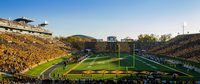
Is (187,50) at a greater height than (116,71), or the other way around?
(187,50)

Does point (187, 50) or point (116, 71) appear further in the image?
point (187, 50)

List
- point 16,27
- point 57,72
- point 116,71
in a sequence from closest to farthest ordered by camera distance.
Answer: point 57,72 < point 116,71 < point 16,27

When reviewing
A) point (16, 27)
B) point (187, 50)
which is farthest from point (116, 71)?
point (16, 27)

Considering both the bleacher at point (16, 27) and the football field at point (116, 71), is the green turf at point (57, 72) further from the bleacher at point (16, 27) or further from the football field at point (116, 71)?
the bleacher at point (16, 27)

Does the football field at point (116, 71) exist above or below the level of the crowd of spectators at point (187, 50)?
below

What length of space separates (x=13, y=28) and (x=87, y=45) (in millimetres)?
44524

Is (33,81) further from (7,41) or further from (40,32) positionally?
(40,32)

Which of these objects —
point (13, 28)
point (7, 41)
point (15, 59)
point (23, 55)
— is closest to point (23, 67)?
point (15, 59)

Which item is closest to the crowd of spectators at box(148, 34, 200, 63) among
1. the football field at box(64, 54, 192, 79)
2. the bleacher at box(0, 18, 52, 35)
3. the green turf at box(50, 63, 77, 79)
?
the football field at box(64, 54, 192, 79)

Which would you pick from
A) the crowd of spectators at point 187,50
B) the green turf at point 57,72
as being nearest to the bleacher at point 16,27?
the green turf at point 57,72

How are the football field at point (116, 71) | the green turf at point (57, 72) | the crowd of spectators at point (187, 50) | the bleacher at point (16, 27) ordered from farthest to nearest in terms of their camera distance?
the bleacher at point (16, 27) → the crowd of spectators at point (187, 50) → the football field at point (116, 71) → the green turf at point (57, 72)

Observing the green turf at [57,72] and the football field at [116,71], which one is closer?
the green turf at [57,72]

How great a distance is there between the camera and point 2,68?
4112 centimetres

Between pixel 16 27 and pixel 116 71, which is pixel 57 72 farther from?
pixel 16 27
